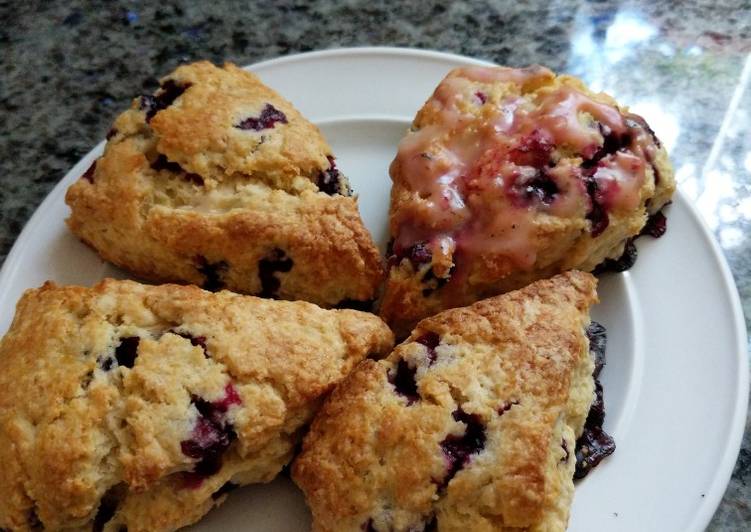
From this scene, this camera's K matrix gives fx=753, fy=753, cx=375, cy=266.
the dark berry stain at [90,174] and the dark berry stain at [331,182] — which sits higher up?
the dark berry stain at [90,174]

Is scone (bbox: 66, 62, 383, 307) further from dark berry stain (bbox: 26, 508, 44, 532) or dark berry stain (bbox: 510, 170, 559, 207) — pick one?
dark berry stain (bbox: 26, 508, 44, 532)

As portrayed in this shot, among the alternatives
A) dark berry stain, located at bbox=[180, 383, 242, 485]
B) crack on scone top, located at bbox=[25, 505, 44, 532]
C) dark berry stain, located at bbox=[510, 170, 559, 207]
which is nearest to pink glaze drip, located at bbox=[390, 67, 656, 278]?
dark berry stain, located at bbox=[510, 170, 559, 207]

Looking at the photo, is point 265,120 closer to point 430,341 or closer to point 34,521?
point 430,341

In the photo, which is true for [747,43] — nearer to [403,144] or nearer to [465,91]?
[465,91]

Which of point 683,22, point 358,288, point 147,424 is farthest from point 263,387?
point 683,22

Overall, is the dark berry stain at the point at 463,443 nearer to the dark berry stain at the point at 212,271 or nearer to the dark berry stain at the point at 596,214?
the dark berry stain at the point at 596,214

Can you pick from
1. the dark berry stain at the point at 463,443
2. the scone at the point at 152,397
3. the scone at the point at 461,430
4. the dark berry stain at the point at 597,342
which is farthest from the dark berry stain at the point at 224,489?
the dark berry stain at the point at 597,342

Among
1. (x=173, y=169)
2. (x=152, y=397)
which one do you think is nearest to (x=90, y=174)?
(x=173, y=169)
